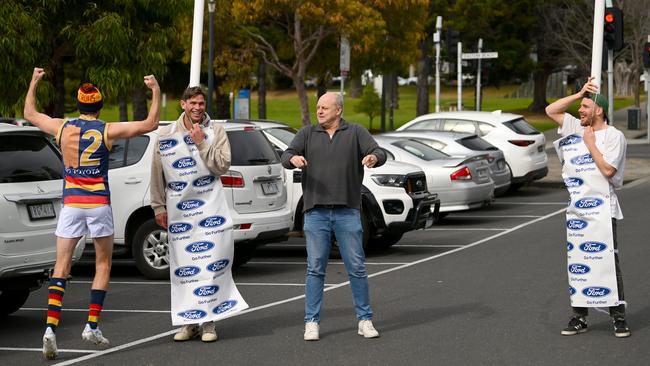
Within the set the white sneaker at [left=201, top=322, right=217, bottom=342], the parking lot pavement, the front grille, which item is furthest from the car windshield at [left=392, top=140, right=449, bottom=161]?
the white sneaker at [left=201, top=322, right=217, bottom=342]

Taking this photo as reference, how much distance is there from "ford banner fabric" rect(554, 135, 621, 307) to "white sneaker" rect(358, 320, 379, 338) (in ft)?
4.97

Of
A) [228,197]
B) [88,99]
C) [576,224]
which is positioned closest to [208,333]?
[88,99]

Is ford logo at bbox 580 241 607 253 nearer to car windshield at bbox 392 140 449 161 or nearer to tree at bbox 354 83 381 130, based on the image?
car windshield at bbox 392 140 449 161

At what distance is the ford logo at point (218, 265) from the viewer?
916 cm

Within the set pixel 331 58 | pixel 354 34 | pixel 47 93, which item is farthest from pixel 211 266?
pixel 331 58

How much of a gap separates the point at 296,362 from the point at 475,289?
378 centimetres

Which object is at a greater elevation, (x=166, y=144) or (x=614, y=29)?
(x=614, y=29)

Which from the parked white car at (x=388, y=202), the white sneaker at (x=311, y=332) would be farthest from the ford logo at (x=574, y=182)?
the parked white car at (x=388, y=202)

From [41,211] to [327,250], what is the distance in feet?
7.80

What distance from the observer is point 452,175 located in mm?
18312

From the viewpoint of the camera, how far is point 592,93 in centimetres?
942

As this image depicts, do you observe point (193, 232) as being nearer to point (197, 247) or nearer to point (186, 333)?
point (197, 247)

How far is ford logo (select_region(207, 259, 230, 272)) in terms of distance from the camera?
9.16 meters

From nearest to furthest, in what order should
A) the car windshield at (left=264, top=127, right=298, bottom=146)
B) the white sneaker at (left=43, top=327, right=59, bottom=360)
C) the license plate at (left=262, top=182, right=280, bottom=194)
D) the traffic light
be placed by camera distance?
the white sneaker at (left=43, top=327, right=59, bottom=360) < the license plate at (left=262, top=182, right=280, bottom=194) < the car windshield at (left=264, top=127, right=298, bottom=146) < the traffic light
